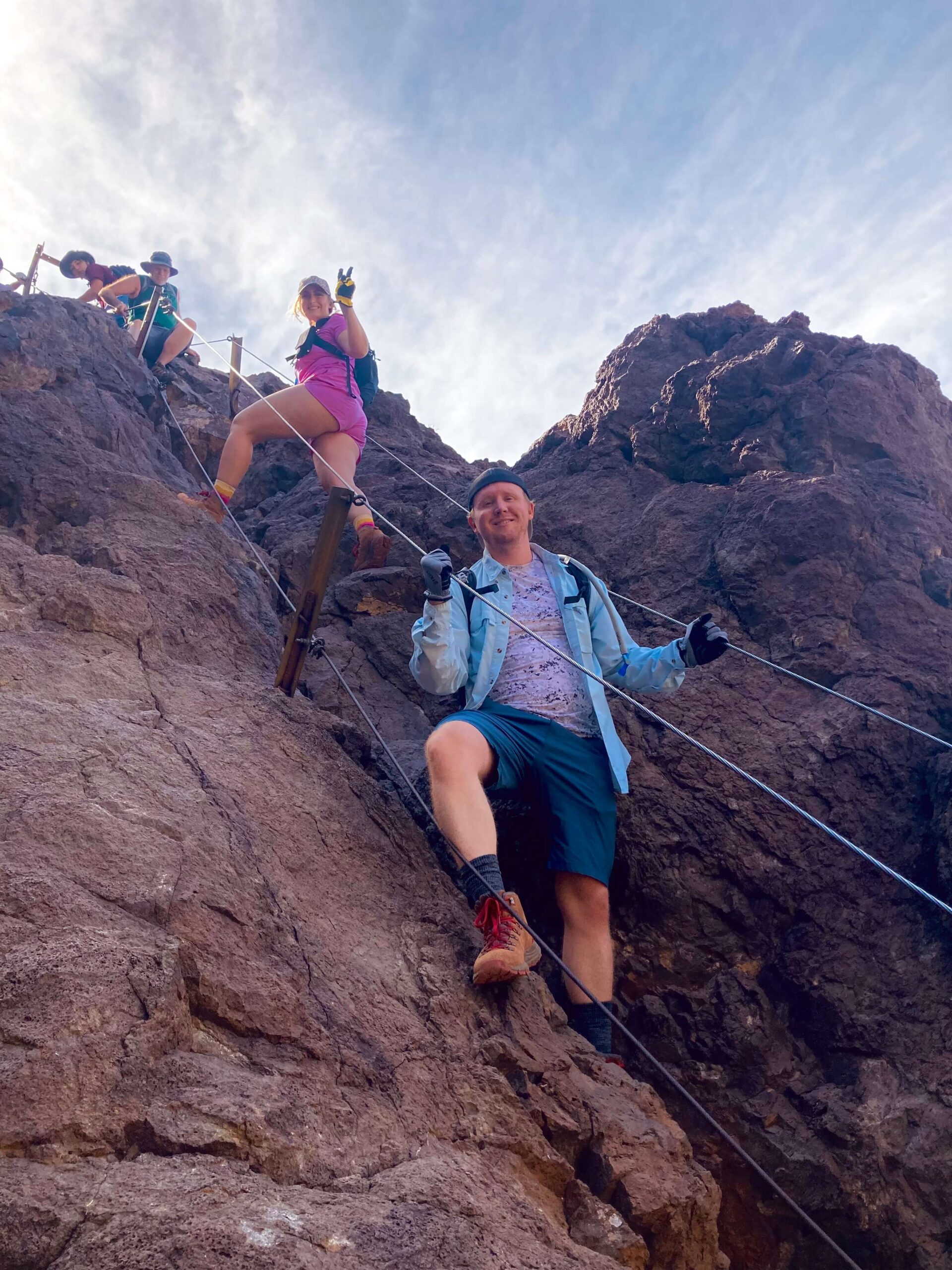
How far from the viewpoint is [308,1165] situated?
2.35m

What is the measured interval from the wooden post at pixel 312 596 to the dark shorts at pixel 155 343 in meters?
5.77

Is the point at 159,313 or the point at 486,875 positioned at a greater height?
the point at 159,313

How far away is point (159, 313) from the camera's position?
33.0ft

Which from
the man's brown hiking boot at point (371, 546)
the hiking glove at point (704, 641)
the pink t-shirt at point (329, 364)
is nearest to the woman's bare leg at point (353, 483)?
the man's brown hiking boot at point (371, 546)

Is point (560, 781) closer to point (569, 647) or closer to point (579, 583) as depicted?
point (569, 647)

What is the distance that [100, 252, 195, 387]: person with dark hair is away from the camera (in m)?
9.76

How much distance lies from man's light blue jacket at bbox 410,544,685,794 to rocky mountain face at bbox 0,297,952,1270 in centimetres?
70

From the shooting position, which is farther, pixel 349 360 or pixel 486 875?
pixel 349 360

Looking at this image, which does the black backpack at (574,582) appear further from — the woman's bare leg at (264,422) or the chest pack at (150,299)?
the chest pack at (150,299)

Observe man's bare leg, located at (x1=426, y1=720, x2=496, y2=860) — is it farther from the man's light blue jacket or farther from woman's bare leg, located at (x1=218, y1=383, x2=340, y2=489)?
woman's bare leg, located at (x1=218, y1=383, x2=340, y2=489)

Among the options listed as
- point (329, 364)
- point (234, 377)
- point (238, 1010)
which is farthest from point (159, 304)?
point (238, 1010)

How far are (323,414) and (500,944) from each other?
4610 millimetres

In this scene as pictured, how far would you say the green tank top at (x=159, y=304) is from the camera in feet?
32.8

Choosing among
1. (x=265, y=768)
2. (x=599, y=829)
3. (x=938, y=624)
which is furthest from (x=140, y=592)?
(x=938, y=624)
